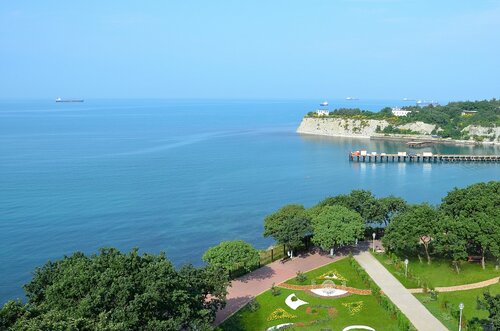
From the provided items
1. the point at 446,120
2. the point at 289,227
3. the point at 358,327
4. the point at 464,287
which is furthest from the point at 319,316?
the point at 446,120

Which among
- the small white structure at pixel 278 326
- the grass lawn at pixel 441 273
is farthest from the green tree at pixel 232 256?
the grass lawn at pixel 441 273

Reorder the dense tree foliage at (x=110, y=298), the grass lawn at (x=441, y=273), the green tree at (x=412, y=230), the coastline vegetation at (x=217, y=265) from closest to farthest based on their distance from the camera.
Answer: the dense tree foliage at (x=110, y=298) < the coastline vegetation at (x=217, y=265) < the grass lawn at (x=441, y=273) < the green tree at (x=412, y=230)

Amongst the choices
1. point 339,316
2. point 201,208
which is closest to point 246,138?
point 201,208

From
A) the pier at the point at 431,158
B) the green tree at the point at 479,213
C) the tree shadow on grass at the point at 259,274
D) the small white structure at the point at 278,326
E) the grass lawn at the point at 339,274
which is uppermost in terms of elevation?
the green tree at the point at 479,213

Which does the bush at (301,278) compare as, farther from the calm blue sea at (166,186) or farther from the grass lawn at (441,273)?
the calm blue sea at (166,186)

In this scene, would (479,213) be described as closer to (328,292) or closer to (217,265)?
(328,292)

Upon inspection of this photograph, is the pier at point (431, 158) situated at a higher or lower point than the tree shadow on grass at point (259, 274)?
lower
